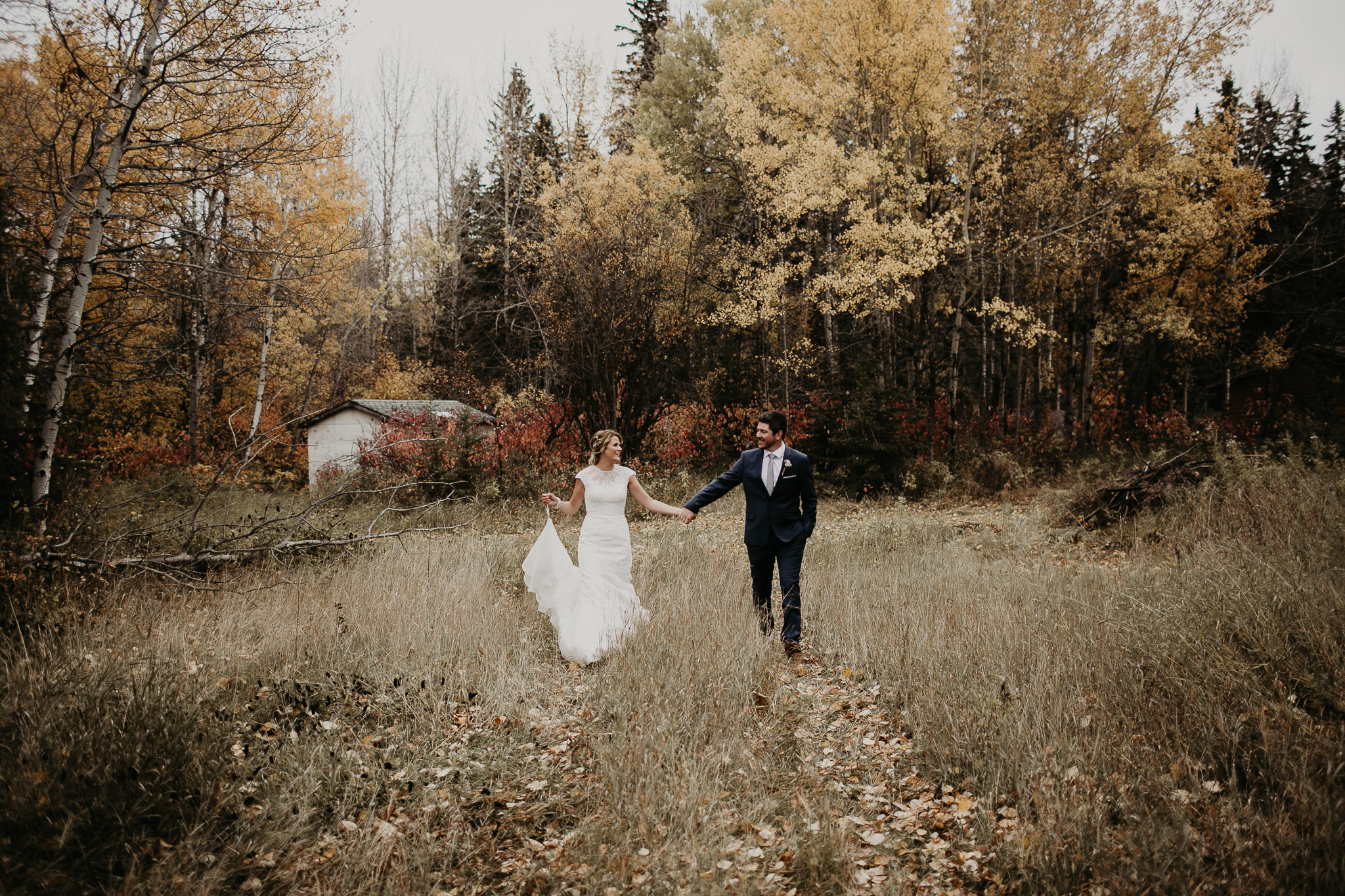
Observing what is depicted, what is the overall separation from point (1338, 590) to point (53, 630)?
351 inches

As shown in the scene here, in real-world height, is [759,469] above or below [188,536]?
above

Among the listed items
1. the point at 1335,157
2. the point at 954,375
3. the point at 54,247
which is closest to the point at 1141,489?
the point at 954,375

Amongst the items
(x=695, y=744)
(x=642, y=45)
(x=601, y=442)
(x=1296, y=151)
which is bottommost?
(x=695, y=744)

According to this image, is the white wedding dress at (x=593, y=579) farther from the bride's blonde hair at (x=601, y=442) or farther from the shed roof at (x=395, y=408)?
the shed roof at (x=395, y=408)

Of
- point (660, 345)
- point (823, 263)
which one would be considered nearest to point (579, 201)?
point (660, 345)

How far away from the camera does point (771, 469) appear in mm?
5707

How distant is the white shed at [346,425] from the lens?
717 inches

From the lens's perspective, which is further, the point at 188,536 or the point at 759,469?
the point at 188,536

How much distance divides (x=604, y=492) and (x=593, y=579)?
30.2 inches

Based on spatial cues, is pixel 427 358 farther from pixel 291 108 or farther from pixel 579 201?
pixel 291 108

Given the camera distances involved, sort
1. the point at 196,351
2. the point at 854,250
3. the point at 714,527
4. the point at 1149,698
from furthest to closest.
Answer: the point at 196,351 → the point at 854,250 → the point at 714,527 → the point at 1149,698

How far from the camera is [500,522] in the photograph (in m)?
12.3

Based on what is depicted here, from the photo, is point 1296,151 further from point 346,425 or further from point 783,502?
point 346,425

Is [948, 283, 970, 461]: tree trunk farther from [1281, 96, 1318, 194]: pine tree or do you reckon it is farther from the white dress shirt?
[1281, 96, 1318, 194]: pine tree
